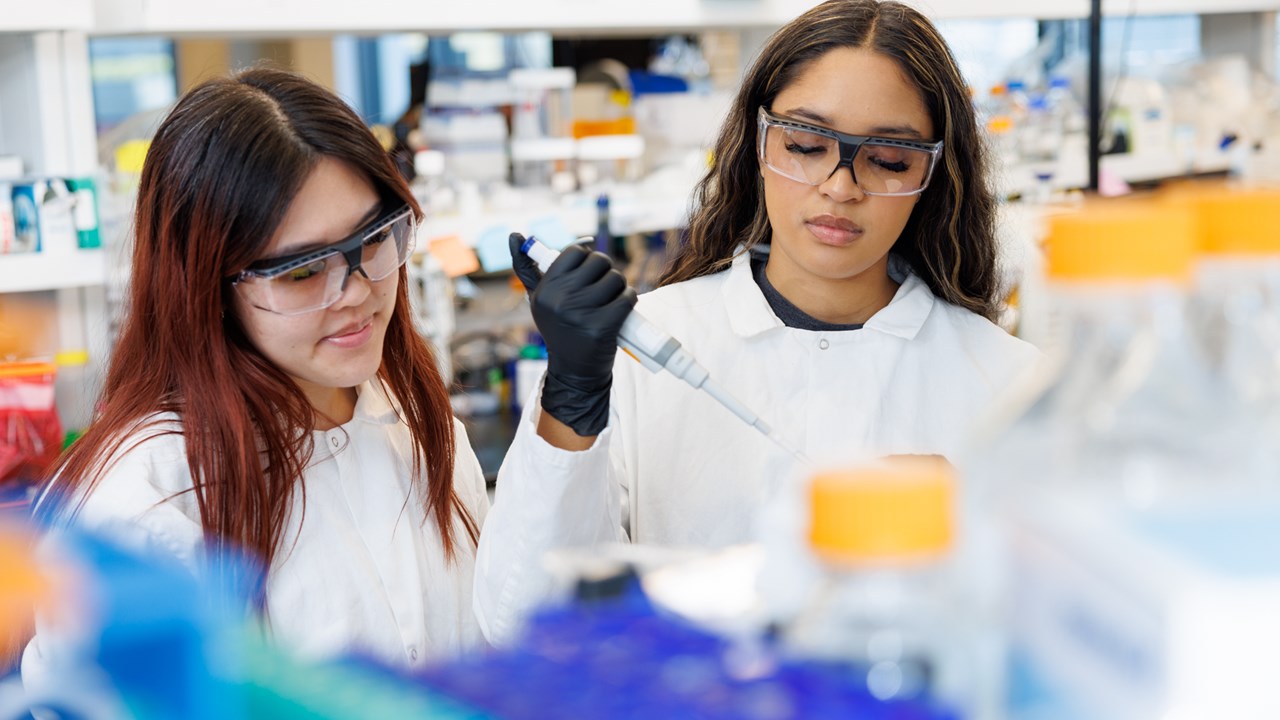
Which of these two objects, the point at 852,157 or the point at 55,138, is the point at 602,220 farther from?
the point at 852,157

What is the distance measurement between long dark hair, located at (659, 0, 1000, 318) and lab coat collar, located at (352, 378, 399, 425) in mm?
511

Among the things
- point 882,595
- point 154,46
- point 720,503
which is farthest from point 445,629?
point 154,46

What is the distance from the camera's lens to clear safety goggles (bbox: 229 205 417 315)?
4.38ft

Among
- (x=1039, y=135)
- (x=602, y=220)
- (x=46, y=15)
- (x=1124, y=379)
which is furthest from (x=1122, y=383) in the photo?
(x=1039, y=135)

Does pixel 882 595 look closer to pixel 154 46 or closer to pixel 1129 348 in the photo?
pixel 1129 348

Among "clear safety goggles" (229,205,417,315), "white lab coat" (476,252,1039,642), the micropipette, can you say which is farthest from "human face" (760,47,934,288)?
"clear safety goggles" (229,205,417,315)

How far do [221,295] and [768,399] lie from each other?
75 cm

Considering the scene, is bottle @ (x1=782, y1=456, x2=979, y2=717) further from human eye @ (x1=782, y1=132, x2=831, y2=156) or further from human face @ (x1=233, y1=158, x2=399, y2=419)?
human eye @ (x1=782, y1=132, x2=831, y2=156)

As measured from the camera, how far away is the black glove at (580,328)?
118 cm

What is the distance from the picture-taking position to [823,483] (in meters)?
0.51

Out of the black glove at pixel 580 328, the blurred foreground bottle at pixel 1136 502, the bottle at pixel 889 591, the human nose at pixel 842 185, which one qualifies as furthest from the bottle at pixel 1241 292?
the human nose at pixel 842 185

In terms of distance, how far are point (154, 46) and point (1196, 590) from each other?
733 cm

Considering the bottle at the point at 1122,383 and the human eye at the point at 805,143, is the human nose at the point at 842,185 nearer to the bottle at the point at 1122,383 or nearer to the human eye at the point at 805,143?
the human eye at the point at 805,143

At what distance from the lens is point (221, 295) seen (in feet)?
4.50
